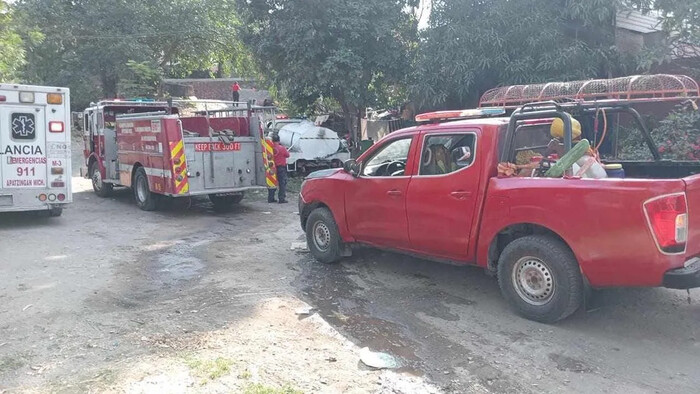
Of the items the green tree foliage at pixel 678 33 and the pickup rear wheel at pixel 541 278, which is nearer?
the pickup rear wheel at pixel 541 278

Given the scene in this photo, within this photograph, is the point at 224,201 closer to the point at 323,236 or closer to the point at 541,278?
the point at 323,236

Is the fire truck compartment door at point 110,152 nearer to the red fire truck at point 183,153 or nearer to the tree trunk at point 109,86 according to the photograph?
the red fire truck at point 183,153

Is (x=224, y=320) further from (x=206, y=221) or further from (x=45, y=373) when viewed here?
(x=206, y=221)

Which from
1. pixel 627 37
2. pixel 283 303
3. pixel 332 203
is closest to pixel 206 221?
pixel 332 203

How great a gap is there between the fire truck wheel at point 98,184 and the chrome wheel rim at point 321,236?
8.45 meters

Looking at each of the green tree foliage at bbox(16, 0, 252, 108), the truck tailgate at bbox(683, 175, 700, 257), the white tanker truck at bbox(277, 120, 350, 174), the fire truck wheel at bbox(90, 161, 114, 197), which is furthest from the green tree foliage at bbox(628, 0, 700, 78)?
the green tree foliage at bbox(16, 0, 252, 108)

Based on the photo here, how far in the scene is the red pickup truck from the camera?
14.6ft

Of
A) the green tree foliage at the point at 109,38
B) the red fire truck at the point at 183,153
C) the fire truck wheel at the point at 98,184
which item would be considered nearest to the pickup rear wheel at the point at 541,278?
the red fire truck at the point at 183,153

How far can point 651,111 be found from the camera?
13312mm

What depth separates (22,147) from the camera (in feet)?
32.6

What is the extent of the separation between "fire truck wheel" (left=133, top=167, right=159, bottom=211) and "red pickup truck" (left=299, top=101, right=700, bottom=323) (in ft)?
19.5

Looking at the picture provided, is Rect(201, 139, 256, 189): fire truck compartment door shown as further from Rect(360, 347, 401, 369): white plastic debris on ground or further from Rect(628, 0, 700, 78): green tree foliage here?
Rect(628, 0, 700, 78): green tree foliage

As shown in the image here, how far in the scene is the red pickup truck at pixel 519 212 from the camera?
14.6 feet

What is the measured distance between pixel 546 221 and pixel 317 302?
242cm
